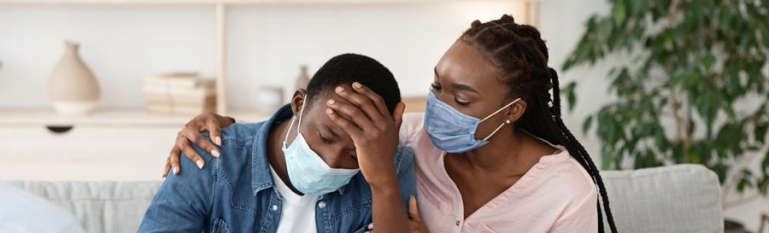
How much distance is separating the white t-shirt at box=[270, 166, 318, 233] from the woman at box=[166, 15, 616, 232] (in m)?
0.15

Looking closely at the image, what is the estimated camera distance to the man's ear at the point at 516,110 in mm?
1848

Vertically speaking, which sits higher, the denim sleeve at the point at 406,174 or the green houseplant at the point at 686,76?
the denim sleeve at the point at 406,174

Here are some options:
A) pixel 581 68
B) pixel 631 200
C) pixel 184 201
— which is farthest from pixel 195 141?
pixel 581 68

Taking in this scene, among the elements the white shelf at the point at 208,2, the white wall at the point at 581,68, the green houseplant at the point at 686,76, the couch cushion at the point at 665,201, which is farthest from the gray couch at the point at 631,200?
the white wall at the point at 581,68

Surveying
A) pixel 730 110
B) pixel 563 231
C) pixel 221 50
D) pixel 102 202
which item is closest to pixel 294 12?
pixel 221 50

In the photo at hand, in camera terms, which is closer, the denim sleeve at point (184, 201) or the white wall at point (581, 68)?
the denim sleeve at point (184, 201)

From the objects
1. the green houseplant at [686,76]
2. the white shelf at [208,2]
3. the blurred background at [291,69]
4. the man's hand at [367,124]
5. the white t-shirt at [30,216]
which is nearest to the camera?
the white t-shirt at [30,216]

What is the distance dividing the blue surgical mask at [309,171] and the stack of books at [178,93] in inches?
77.9

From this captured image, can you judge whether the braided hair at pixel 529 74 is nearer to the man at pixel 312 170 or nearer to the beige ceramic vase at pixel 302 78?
the man at pixel 312 170

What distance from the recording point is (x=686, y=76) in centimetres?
324

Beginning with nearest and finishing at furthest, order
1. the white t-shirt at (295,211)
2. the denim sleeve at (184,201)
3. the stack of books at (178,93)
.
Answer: the denim sleeve at (184,201) → the white t-shirt at (295,211) → the stack of books at (178,93)

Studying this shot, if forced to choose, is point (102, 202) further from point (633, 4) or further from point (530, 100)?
point (633, 4)

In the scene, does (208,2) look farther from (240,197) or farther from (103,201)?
(240,197)

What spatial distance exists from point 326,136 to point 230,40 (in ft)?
7.57
